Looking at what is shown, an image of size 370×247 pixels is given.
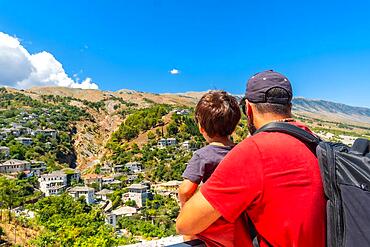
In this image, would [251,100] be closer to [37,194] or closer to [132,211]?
[132,211]

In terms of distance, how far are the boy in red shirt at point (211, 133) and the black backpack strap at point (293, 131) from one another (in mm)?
498

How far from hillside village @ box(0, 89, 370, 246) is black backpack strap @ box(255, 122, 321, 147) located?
44.4ft

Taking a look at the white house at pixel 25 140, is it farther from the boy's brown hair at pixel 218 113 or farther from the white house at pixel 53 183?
the boy's brown hair at pixel 218 113

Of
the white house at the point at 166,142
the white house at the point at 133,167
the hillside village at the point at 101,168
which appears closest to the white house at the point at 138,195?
the hillside village at the point at 101,168

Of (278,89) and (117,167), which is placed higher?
(278,89)

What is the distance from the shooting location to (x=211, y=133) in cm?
178

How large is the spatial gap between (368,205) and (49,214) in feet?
76.0

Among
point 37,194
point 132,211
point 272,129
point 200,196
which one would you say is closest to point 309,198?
point 272,129

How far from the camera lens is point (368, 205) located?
103 centimetres

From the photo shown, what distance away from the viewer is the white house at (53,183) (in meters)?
33.7

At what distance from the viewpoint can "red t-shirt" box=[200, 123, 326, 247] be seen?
111 centimetres

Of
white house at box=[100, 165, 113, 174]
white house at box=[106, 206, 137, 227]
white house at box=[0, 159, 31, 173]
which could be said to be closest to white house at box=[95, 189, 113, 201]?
white house at box=[106, 206, 137, 227]

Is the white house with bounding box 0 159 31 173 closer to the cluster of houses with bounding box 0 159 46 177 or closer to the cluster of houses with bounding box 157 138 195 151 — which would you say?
the cluster of houses with bounding box 0 159 46 177

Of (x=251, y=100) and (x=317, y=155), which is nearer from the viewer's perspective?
(x=317, y=155)
